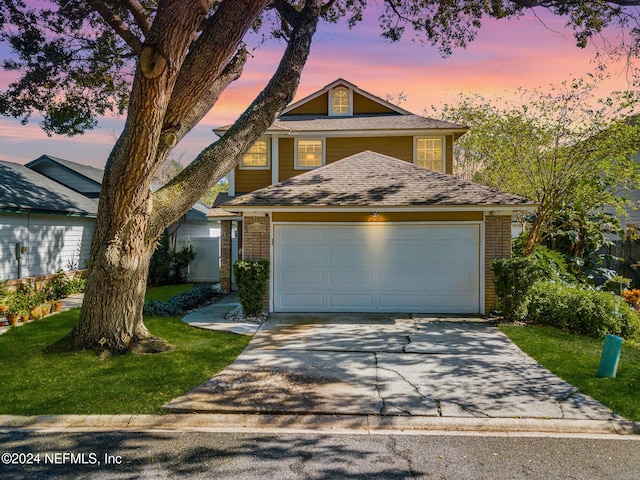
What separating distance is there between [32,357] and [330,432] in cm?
565

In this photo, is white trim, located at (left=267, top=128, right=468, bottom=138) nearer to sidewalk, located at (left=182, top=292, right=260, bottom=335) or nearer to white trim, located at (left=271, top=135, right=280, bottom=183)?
white trim, located at (left=271, top=135, right=280, bottom=183)

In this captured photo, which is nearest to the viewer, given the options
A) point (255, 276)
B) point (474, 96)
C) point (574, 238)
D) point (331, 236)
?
point (255, 276)

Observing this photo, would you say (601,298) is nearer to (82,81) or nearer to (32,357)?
(32,357)

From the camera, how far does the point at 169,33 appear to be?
21.9ft

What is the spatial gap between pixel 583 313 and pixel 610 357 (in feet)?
11.1

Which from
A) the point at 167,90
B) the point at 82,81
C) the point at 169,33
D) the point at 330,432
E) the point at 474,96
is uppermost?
the point at 474,96

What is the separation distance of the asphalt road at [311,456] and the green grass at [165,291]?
9.84 meters

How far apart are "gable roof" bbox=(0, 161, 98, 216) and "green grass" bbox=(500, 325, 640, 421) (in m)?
13.1

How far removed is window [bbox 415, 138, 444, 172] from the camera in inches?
642

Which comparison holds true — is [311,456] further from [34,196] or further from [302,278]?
[34,196]

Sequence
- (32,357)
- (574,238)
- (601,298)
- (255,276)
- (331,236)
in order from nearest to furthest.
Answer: (32,357) < (601,298) < (255,276) < (331,236) < (574,238)

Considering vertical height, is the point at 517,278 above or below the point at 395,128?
below

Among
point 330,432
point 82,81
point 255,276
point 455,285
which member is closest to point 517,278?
point 455,285

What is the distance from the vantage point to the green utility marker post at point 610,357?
6.64 m
